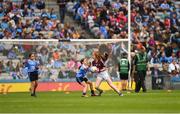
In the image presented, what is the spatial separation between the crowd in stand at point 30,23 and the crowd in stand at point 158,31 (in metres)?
4.29

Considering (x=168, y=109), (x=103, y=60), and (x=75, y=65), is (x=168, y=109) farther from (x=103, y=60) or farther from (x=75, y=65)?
(x=75, y=65)

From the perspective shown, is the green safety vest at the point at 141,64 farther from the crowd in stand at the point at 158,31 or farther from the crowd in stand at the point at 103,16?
the crowd in stand at the point at 103,16

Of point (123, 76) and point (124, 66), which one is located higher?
point (124, 66)

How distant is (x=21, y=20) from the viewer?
4159cm

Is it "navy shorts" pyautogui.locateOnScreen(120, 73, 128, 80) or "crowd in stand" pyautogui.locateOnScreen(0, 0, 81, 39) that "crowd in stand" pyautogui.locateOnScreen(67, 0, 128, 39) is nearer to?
"crowd in stand" pyautogui.locateOnScreen(0, 0, 81, 39)

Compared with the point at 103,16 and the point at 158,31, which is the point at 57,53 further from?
the point at 158,31

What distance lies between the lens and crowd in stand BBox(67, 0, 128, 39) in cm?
4281

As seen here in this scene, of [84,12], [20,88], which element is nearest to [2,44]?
[20,88]

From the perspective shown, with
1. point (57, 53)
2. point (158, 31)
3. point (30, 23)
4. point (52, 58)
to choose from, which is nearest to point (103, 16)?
point (158, 31)

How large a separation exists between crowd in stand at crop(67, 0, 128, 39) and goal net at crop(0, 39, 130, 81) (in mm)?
2380

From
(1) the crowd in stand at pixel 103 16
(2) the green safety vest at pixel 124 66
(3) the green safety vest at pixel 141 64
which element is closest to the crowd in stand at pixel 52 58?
(1) the crowd in stand at pixel 103 16

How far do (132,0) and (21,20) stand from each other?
28.1 feet

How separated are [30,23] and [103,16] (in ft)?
16.1

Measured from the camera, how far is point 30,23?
41719 millimetres
